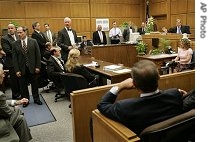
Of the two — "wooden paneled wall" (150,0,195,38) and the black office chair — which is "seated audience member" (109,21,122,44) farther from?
the black office chair

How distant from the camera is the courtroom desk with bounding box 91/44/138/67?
7.26 metres

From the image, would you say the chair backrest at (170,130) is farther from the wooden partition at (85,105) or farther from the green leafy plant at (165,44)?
the green leafy plant at (165,44)

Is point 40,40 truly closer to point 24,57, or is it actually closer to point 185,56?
point 24,57

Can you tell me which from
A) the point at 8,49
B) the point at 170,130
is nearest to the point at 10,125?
the point at 170,130

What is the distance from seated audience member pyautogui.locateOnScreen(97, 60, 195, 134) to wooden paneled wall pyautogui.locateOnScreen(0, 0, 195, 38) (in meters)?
7.57

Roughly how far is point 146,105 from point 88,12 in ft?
31.1

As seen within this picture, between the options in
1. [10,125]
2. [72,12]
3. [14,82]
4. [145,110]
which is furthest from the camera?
[72,12]

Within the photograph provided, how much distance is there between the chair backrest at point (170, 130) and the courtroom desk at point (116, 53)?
19.1 ft

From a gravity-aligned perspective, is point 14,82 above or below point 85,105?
below

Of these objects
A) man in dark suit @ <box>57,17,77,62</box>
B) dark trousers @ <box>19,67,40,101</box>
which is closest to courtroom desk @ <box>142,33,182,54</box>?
man in dark suit @ <box>57,17,77,62</box>

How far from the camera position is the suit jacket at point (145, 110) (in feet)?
4.62

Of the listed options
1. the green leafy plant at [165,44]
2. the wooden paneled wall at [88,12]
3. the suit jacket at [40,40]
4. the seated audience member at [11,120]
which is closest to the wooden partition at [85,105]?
the seated audience member at [11,120]

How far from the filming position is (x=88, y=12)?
10.4m
